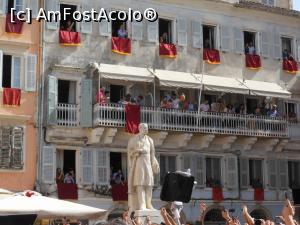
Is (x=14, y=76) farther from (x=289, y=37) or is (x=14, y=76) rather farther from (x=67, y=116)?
(x=289, y=37)

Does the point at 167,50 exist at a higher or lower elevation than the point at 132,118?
higher

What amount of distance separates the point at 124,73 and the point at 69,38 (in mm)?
2837

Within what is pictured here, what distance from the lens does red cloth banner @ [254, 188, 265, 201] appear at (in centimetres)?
3088

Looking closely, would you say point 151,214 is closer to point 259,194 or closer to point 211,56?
point 259,194

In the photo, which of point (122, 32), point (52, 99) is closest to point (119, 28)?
point (122, 32)

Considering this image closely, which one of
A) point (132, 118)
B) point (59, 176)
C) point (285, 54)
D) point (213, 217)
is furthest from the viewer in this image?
point (285, 54)

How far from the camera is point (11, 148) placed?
25.7 m

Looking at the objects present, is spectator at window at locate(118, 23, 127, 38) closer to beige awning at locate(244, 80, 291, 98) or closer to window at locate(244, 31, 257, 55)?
beige awning at locate(244, 80, 291, 98)

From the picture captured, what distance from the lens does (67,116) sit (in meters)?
26.6

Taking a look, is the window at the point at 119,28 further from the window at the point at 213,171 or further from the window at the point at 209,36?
the window at the point at 213,171

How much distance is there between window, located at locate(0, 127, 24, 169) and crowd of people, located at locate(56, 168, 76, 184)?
5.29 ft

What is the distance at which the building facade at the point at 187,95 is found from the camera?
26844 millimetres

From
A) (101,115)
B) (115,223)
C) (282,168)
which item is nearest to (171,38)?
(101,115)

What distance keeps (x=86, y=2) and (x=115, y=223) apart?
21.4 meters
